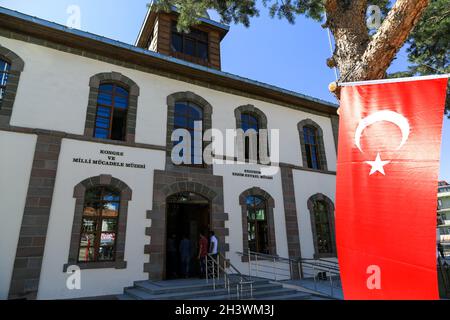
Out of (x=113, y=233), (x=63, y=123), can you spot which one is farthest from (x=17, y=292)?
(x=63, y=123)

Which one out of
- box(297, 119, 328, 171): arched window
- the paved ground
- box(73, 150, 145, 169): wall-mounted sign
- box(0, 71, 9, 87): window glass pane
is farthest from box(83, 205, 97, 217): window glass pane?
box(297, 119, 328, 171): arched window

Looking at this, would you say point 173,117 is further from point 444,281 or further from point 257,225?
point 444,281

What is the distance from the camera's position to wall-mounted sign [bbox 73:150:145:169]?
29.0ft

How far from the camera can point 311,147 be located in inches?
562

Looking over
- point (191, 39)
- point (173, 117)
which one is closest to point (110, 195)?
point (173, 117)

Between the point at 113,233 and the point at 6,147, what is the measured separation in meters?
3.78

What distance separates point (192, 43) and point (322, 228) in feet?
34.0

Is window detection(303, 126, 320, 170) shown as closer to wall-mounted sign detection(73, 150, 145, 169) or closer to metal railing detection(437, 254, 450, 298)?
metal railing detection(437, 254, 450, 298)

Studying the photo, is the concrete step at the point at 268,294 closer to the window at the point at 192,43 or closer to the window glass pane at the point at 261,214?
the window glass pane at the point at 261,214

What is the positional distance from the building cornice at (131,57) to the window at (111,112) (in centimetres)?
105

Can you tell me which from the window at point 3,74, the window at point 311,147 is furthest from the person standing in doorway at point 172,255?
the window at point 311,147

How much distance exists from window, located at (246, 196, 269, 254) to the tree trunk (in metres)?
7.13

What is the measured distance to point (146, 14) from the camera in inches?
535
